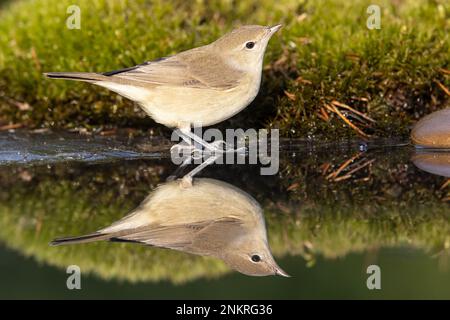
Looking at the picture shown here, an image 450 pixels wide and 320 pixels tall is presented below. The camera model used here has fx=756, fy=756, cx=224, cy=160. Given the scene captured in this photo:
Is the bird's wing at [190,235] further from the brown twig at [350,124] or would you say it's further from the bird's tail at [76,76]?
the brown twig at [350,124]

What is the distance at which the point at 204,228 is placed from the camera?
13.5 ft

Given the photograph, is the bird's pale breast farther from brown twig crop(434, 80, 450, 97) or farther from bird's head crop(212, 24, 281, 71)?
brown twig crop(434, 80, 450, 97)

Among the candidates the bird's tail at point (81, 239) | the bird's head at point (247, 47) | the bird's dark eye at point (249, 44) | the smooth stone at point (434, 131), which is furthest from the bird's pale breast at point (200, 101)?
the bird's tail at point (81, 239)

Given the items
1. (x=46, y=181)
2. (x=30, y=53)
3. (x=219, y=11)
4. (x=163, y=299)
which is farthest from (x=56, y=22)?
(x=163, y=299)

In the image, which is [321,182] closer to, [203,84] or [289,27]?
[203,84]

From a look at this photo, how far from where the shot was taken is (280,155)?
6098mm

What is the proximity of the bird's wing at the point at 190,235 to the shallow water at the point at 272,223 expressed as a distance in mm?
69

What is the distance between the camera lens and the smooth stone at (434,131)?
6031mm

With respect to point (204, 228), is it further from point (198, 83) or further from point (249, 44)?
point (249, 44)

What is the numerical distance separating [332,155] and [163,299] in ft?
9.76

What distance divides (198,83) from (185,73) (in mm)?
141

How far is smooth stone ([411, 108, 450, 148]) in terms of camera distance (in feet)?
19.8

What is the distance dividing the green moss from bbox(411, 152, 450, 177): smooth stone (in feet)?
2.37

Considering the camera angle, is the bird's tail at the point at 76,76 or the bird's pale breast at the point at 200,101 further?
the bird's pale breast at the point at 200,101
